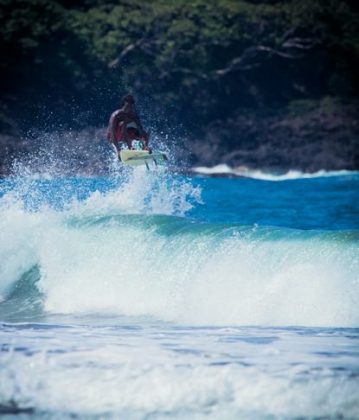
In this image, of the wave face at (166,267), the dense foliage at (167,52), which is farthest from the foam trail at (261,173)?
the wave face at (166,267)

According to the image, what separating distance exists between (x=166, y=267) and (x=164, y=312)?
0.67 m

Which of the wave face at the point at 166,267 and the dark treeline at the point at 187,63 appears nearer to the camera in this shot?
the wave face at the point at 166,267

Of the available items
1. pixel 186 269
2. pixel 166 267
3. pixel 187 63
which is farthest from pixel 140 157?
pixel 187 63

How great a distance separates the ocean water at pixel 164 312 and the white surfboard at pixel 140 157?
25 centimetres

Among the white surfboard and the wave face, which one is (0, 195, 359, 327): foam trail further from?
the white surfboard

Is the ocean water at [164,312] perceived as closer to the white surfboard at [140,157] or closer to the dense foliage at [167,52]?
the white surfboard at [140,157]

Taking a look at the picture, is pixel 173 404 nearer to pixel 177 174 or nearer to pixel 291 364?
pixel 291 364

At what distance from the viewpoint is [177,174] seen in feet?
89.9

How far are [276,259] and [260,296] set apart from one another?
17.7 inches

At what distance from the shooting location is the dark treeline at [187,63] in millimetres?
29719

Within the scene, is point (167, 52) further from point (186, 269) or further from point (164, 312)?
point (164, 312)

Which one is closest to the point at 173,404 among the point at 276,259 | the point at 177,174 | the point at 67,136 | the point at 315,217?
the point at 276,259

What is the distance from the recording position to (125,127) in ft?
28.6

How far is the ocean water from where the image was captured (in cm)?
340
